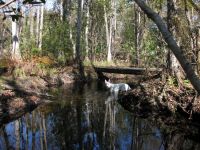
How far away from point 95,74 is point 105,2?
39.3 ft

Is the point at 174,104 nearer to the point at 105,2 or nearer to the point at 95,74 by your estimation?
Answer: the point at 95,74

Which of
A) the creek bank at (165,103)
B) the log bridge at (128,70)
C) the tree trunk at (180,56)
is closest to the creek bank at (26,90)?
the log bridge at (128,70)

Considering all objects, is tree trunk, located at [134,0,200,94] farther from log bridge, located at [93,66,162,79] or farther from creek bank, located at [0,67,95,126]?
log bridge, located at [93,66,162,79]

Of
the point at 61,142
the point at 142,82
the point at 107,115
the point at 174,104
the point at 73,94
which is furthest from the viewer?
the point at 73,94

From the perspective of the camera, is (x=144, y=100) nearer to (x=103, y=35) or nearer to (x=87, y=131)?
(x=87, y=131)

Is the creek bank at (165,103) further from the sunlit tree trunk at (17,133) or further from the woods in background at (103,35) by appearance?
the sunlit tree trunk at (17,133)

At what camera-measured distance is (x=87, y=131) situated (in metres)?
10.2

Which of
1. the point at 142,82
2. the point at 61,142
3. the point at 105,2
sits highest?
the point at 105,2

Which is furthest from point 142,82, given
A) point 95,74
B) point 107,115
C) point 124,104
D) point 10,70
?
point 95,74

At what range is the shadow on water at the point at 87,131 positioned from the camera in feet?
28.9

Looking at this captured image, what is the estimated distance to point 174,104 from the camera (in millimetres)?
11555

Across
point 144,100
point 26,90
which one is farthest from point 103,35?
point 144,100

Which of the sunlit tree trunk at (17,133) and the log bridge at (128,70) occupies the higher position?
the log bridge at (128,70)

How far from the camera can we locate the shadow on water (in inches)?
347
